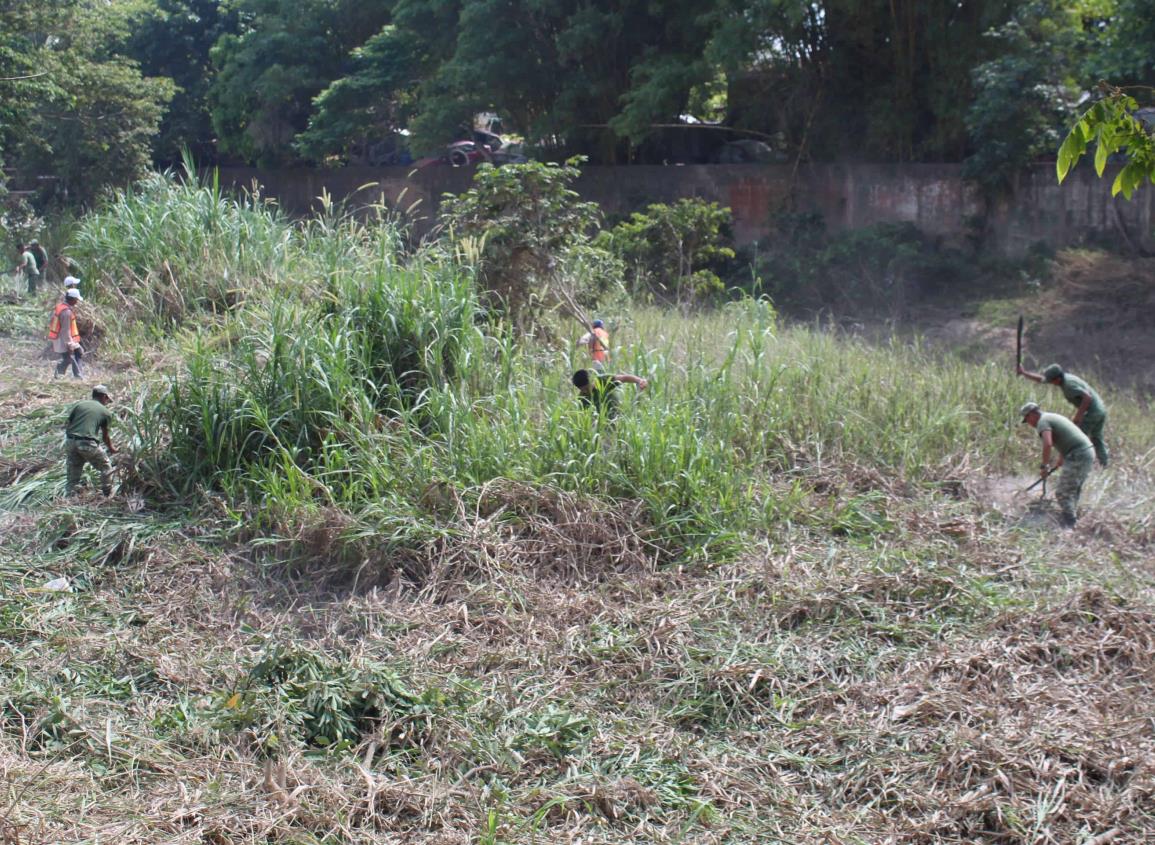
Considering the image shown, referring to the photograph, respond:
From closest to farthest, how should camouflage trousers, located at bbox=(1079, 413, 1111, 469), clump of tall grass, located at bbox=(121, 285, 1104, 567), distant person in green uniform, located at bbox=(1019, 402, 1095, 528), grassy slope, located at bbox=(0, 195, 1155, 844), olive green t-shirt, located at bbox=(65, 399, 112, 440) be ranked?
1. grassy slope, located at bbox=(0, 195, 1155, 844)
2. clump of tall grass, located at bbox=(121, 285, 1104, 567)
3. olive green t-shirt, located at bbox=(65, 399, 112, 440)
4. distant person in green uniform, located at bbox=(1019, 402, 1095, 528)
5. camouflage trousers, located at bbox=(1079, 413, 1111, 469)

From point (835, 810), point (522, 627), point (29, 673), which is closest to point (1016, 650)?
point (835, 810)

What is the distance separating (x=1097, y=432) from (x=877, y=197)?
33.7 feet

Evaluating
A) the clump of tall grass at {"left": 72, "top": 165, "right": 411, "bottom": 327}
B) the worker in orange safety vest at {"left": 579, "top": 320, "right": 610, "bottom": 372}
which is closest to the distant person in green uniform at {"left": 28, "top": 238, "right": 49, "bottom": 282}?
the clump of tall grass at {"left": 72, "top": 165, "right": 411, "bottom": 327}

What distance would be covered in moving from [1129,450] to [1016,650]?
3.91 m

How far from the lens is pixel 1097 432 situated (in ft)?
27.6

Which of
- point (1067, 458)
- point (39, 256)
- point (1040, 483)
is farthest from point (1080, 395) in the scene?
point (39, 256)

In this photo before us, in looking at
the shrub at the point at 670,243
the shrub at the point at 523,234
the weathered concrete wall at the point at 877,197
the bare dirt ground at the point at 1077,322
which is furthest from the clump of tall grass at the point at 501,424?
the weathered concrete wall at the point at 877,197

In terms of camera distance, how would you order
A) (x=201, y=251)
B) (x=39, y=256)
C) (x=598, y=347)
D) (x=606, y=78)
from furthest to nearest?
(x=606, y=78)
(x=39, y=256)
(x=201, y=251)
(x=598, y=347)

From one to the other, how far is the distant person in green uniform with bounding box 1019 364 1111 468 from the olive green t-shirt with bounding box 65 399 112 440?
657 centimetres

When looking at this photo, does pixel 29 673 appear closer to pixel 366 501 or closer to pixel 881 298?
pixel 366 501

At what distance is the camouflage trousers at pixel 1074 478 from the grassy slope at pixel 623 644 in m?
0.19

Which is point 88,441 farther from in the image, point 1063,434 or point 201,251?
point 1063,434

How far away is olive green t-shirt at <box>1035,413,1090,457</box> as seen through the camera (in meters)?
7.64

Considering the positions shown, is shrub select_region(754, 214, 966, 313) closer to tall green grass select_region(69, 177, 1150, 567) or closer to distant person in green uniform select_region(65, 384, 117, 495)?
tall green grass select_region(69, 177, 1150, 567)
